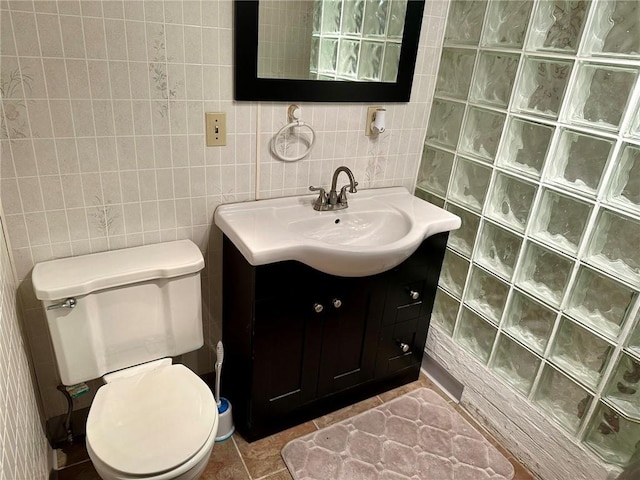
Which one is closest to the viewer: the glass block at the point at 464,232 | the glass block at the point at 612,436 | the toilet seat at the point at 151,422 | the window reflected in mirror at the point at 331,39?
the toilet seat at the point at 151,422

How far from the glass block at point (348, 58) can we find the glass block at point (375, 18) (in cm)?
7

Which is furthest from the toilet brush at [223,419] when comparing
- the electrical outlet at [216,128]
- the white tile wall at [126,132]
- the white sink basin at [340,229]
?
the electrical outlet at [216,128]

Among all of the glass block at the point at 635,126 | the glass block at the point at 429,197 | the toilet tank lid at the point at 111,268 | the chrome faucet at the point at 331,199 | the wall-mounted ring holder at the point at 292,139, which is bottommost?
the toilet tank lid at the point at 111,268

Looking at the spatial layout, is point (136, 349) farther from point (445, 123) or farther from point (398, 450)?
point (445, 123)

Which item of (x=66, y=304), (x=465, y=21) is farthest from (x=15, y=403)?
(x=465, y=21)

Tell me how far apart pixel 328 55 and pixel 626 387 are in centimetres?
145

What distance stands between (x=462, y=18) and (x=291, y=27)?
684mm

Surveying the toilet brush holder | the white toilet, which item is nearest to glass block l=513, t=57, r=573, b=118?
the white toilet

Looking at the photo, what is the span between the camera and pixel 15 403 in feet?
3.59

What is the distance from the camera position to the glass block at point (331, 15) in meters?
1.64

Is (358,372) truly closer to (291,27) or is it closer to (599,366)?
(599,366)

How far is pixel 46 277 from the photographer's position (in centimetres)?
137

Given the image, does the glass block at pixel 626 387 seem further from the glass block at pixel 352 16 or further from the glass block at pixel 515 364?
the glass block at pixel 352 16

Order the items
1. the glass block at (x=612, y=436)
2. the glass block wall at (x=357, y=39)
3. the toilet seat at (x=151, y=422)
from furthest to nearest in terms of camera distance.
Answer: the glass block wall at (x=357, y=39) < the glass block at (x=612, y=436) < the toilet seat at (x=151, y=422)
